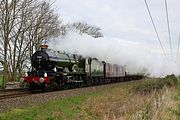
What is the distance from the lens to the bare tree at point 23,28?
35.2 m

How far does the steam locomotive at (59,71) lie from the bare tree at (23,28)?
6557 mm

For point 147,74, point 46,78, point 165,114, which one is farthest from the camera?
point 147,74

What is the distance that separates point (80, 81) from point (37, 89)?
19.3 ft

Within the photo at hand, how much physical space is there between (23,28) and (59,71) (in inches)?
533

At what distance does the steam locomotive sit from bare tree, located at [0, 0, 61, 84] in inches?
258

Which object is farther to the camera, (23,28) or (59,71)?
(23,28)

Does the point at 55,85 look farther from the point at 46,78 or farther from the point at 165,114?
the point at 165,114

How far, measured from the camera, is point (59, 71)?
28.6 metres

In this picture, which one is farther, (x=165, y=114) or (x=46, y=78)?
(x=46, y=78)

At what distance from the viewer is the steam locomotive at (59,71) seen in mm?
26984

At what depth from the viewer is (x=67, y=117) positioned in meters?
14.0

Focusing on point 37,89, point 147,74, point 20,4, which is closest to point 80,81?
point 37,89

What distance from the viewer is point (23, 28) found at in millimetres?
40469

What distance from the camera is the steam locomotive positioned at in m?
27.0
